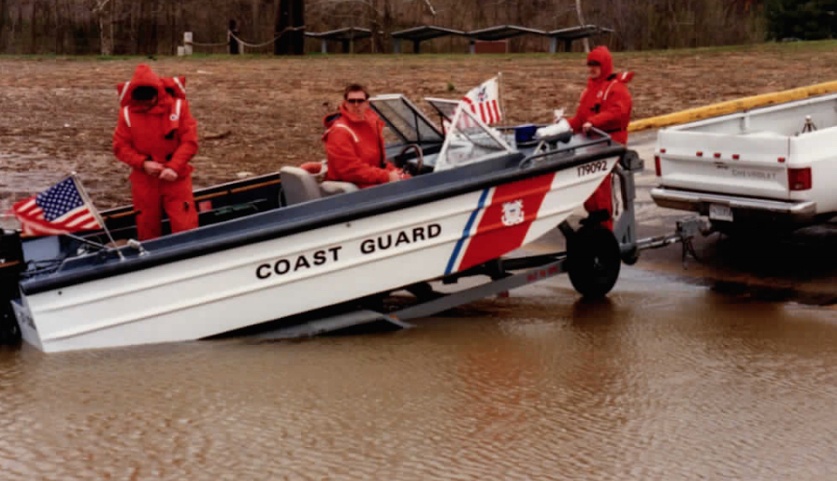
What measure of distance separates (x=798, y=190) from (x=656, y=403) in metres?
3.84

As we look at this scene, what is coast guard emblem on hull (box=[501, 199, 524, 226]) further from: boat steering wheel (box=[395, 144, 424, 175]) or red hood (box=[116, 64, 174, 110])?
red hood (box=[116, 64, 174, 110])

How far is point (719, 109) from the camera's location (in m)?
18.0

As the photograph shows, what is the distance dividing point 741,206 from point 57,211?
550 cm

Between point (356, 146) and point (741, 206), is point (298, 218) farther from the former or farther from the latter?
point (741, 206)

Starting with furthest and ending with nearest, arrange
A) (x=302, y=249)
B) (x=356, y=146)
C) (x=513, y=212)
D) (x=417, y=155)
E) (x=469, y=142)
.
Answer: (x=417, y=155) → (x=469, y=142) → (x=513, y=212) → (x=356, y=146) → (x=302, y=249)

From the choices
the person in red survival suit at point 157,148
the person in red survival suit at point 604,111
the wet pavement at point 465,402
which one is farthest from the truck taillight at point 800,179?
the person in red survival suit at point 157,148

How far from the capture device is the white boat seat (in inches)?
363

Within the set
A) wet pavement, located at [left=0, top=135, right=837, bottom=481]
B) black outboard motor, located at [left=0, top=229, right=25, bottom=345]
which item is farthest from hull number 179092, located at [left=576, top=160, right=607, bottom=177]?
black outboard motor, located at [left=0, top=229, right=25, bottom=345]

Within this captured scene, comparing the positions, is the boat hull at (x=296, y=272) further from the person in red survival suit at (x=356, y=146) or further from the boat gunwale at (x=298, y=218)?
the person in red survival suit at (x=356, y=146)

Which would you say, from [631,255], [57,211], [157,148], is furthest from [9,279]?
[631,255]

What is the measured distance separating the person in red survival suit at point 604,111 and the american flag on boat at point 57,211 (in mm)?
3820

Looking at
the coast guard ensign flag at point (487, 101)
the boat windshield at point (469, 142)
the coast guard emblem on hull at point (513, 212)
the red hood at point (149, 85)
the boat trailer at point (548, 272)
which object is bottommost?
the boat trailer at point (548, 272)

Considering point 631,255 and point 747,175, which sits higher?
point 747,175

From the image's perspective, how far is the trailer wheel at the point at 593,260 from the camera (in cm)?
1012
